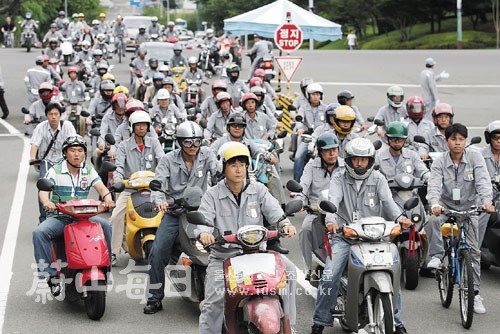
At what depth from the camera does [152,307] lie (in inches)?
425

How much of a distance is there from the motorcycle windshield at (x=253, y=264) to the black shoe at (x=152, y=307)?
2.67 metres

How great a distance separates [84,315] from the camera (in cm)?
1073

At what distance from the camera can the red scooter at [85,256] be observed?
406 inches

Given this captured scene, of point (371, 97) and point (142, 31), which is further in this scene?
point (142, 31)

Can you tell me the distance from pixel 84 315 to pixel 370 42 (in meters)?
59.7

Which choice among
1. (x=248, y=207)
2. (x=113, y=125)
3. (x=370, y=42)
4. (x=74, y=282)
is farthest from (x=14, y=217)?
(x=370, y=42)

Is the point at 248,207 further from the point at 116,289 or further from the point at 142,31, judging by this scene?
the point at 142,31

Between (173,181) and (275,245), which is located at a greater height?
(173,181)

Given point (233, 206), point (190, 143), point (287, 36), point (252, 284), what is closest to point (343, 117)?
point (190, 143)

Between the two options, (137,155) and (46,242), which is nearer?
(46,242)

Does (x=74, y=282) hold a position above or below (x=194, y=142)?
below

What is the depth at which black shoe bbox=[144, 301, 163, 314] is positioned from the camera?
35.4 feet

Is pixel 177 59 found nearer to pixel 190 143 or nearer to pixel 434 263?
pixel 190 143

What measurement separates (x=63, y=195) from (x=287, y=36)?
50.6 ft
